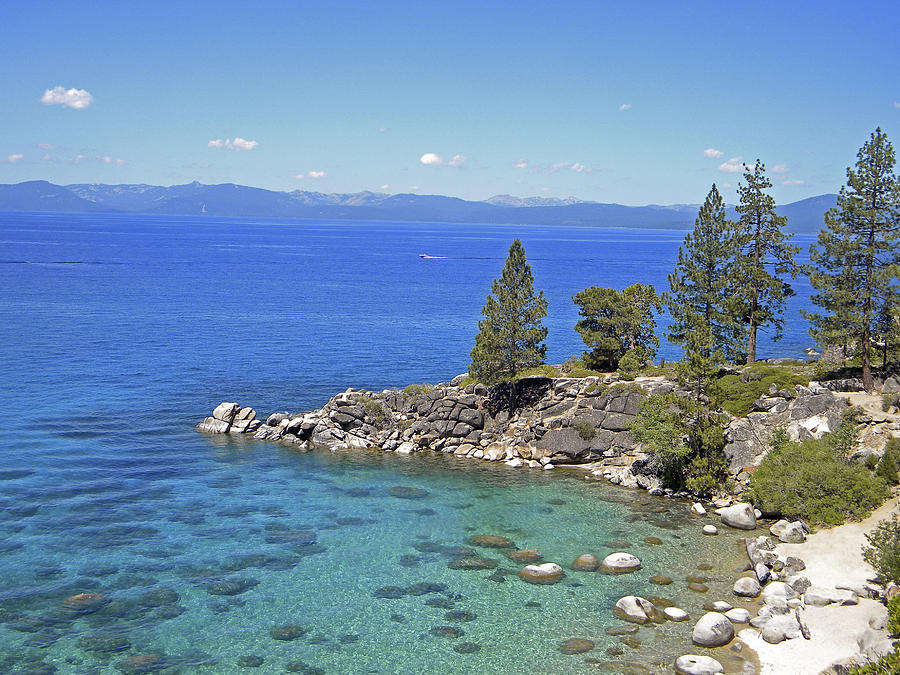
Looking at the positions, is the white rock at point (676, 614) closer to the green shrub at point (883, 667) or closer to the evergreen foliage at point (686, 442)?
the green shrub at point (883, 667)

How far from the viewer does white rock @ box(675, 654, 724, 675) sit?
27.4 m

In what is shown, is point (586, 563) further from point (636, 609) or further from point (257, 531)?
point (257, 531)

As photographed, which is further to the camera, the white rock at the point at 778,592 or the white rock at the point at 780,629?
the white rock at the point at 778,592

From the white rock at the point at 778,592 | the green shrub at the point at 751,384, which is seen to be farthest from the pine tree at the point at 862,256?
the white rock at the point at 778,592

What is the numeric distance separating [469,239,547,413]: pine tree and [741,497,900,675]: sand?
29196 mm

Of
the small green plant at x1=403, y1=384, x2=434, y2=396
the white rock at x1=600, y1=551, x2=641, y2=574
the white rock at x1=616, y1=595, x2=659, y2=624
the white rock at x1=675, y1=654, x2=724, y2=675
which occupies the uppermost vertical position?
the small green plant at x1=403, y1=384, x2=434, y2=396

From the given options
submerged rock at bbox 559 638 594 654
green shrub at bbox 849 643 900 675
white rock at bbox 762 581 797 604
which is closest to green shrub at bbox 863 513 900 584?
white rock at bbox 762 581 797 604

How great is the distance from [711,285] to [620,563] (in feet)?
127

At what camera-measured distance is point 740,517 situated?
44.2 metres

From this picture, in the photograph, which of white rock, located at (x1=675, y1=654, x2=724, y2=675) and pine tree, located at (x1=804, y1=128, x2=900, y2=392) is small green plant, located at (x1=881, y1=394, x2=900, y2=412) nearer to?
pine tree, located at (x1=804, y1=128, x2=900, y2=392)

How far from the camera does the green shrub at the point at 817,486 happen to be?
41.7m

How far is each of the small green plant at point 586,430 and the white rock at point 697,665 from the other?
3085 cm

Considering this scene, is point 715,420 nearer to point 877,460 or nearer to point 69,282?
point 877,460

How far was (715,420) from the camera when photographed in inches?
2058
